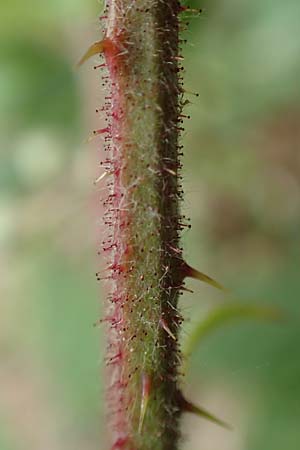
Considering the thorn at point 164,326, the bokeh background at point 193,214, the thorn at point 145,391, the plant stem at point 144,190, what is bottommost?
the thorn at point 145,391

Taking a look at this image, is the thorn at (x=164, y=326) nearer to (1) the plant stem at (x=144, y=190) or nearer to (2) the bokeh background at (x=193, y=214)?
(1) the plant stem at (x=144, y=190)

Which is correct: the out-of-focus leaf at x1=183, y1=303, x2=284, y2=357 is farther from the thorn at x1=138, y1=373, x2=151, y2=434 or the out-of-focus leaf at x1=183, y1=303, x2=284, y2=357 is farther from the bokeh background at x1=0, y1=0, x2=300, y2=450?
the bokeh background at x1=0, y1=0, x2=300, y2=450

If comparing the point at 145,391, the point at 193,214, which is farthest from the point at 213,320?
the point at 193,214

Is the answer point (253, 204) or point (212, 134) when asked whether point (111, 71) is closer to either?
point (212, 134)

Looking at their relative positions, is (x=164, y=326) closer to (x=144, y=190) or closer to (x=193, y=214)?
(x=144, y=190)

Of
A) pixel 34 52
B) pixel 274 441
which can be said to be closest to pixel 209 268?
pixel 274 441

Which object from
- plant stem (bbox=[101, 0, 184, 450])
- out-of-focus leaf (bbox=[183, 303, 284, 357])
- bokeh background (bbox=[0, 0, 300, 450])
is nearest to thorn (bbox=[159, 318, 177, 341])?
plant stem (bbox=[101, 0, 184, 450])

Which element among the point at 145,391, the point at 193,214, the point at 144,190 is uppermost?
the point at 193,214

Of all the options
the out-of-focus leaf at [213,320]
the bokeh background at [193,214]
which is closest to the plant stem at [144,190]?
the out-of-focus leaf at [213,320]
